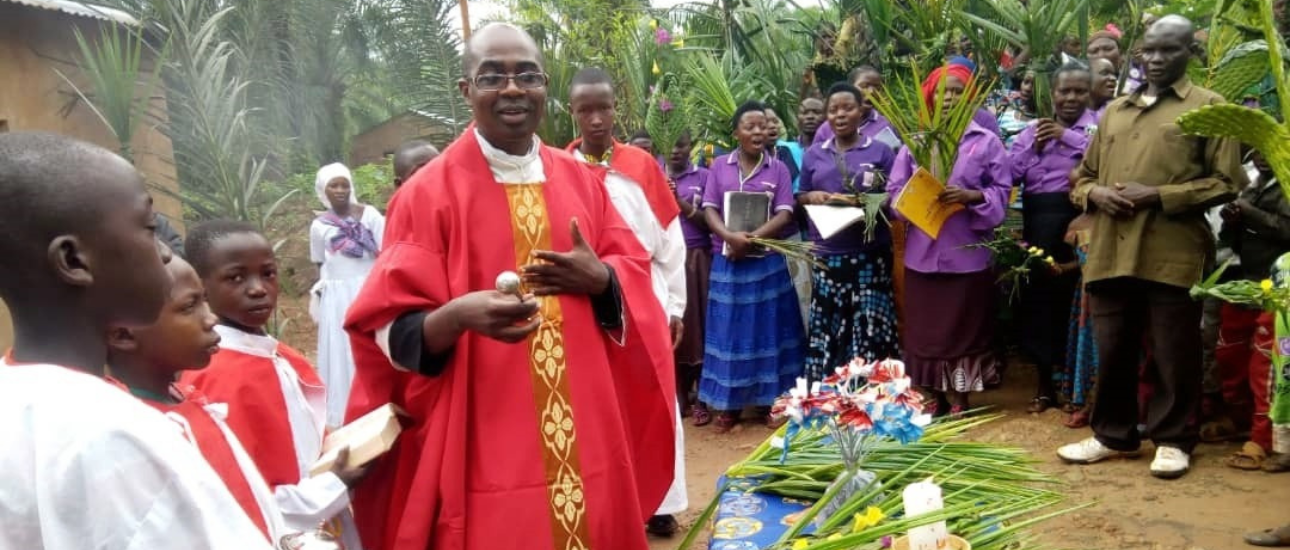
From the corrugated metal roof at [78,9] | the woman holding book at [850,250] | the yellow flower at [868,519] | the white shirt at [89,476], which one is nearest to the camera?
the white shirt at [89,476]

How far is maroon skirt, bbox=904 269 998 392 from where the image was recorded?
566 centimetres

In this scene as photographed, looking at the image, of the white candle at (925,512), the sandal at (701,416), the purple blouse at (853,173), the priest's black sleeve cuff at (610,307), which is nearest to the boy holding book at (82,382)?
the priest's black sleeve cuff at (610,307)

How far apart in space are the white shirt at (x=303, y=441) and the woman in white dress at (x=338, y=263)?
133 inches

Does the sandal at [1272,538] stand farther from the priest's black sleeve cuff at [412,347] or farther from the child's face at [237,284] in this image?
the child's face at [237,284]

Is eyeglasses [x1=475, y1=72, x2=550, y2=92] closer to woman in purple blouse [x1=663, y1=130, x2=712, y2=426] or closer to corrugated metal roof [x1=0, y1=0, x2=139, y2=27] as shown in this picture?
woman in purple blouse [x1=663, y1=130, x2=712, y2=426]

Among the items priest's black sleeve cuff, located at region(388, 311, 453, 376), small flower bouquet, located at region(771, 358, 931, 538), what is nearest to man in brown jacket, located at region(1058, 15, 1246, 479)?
small flower bouquet, located at region(771, 358, 931, 538)

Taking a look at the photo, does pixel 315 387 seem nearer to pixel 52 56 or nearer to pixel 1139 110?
pixel 1139 110

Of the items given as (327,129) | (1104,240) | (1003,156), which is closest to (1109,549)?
(1104,240)

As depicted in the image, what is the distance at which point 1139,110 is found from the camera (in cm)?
453

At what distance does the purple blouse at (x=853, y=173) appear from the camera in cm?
594

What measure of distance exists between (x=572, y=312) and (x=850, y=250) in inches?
147

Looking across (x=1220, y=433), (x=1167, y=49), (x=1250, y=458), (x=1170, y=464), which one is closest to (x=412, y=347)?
(x=1167, y=49)

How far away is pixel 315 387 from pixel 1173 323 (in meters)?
3.97

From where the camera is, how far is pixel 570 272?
2.44 m
